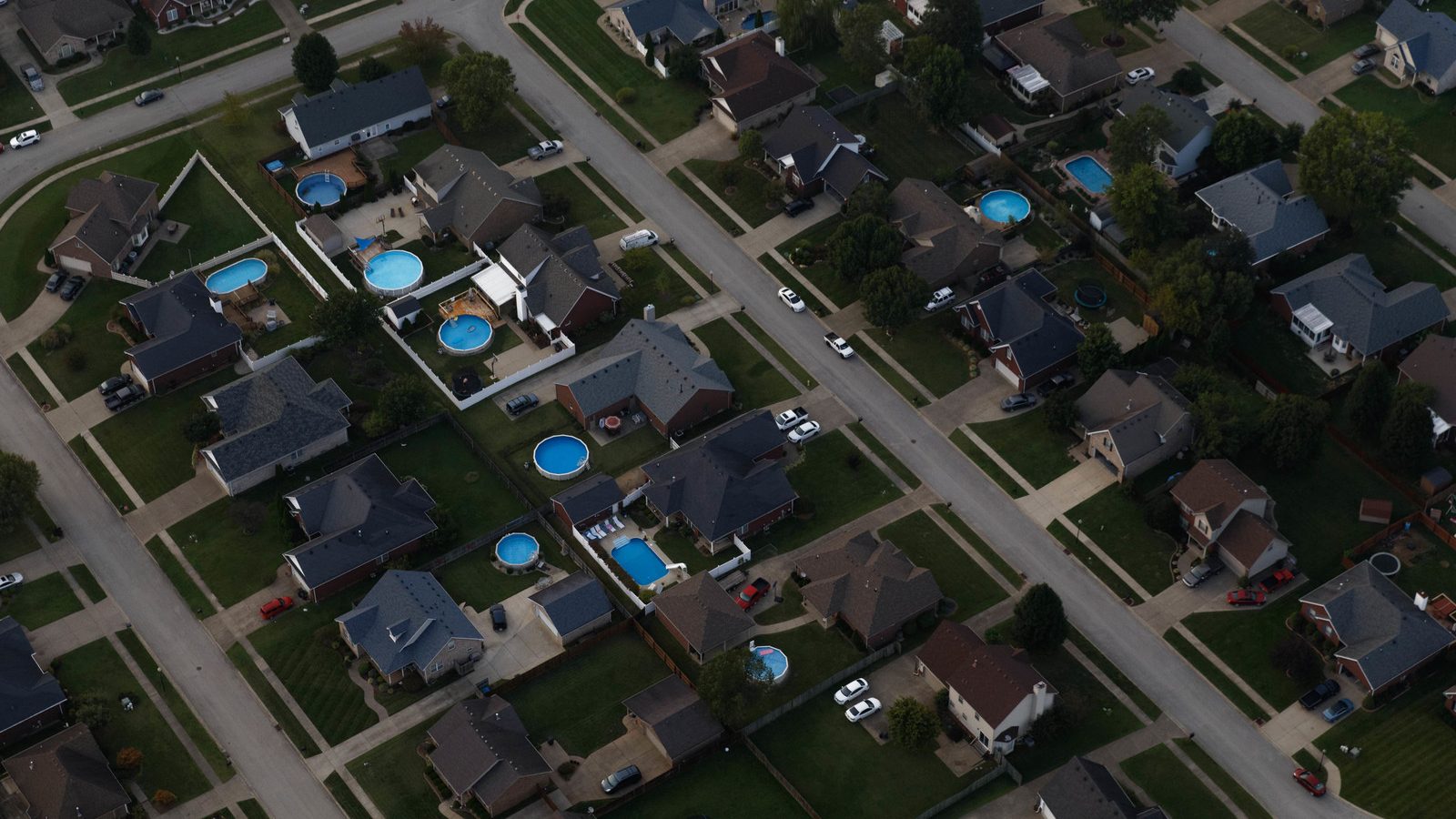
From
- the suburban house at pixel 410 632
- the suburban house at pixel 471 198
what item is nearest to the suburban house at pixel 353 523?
the suburban house at pixel 410 632

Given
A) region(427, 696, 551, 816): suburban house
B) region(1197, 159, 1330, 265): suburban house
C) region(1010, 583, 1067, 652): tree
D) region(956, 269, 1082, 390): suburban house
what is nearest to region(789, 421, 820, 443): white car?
region(956, 269, 1082, 390): suburban house

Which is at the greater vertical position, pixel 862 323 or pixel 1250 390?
pixel 862 323

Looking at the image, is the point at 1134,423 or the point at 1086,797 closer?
the point at 1086,797

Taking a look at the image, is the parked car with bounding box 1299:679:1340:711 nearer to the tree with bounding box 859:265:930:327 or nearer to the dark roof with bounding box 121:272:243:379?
the tree with bounding box 859:265:930:327

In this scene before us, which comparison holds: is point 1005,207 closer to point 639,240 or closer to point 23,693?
point 639,240

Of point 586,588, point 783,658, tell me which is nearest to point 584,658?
point 586,588

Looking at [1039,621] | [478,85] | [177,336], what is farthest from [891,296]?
[177,336]

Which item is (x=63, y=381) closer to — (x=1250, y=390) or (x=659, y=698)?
(x=659, y=698)
